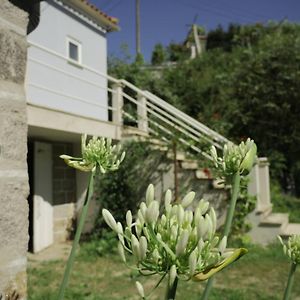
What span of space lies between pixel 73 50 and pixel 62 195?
401 centimetres

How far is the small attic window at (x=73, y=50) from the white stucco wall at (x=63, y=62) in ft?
0.40

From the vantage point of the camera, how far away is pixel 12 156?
1.26m

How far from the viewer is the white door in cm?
668

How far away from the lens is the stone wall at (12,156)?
3.92 feet

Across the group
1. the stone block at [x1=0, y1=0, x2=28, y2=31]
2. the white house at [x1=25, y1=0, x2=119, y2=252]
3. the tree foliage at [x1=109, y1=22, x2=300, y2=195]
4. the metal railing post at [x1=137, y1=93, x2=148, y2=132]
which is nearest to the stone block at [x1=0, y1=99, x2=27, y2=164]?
the stone block at [x1=0, y1=0, x2=28, y2=31]

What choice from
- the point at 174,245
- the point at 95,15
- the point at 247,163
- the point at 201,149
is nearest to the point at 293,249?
the point at 247,163

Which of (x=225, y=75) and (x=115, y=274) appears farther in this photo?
(x=225, y=75)

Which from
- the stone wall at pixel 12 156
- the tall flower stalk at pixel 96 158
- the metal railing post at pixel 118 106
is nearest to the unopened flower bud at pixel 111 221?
the tall flower stalk at pixel 96 158

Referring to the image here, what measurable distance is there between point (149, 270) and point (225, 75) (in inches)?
522

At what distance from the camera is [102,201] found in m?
7.25

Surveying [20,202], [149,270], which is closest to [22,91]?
[20,202]

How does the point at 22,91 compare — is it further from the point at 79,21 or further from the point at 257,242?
the point at 79,21

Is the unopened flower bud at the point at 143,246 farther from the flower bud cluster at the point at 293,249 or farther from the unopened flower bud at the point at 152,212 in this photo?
the flower bud cluster at the point at 293,249

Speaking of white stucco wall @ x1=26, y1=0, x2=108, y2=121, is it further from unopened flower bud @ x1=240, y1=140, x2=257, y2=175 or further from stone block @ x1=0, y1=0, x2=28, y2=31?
unopened flower bud @ x1=240, y1=140, x2=257, y2=175
